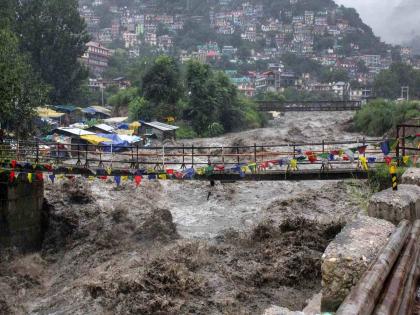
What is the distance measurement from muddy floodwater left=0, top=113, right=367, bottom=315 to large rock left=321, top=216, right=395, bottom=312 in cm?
460

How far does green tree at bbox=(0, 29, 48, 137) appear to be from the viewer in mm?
21641

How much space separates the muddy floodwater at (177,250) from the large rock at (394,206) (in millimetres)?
3517

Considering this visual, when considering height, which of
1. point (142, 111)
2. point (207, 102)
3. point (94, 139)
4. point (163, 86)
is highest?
Answer: point (163, 86)

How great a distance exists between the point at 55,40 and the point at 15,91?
35.1 meters

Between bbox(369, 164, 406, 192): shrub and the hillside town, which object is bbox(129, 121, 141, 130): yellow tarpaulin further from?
the hillside town

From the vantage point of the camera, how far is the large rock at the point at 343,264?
6074mm

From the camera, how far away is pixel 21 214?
1827 centimetres

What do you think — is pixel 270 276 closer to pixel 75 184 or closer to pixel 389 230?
pixel 389 230

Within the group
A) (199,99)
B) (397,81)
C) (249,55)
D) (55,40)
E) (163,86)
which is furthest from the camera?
(249,55)

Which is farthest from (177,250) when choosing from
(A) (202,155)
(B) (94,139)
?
(B) (94,139)

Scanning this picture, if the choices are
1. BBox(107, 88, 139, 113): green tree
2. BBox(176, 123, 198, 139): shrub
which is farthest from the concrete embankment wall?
BBox(107, 88, 139, 113): green tree

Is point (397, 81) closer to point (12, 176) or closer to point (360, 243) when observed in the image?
point (12, 176)

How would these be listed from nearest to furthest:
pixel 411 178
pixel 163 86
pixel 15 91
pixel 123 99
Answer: pixel 411 178 < pixel 15 91 < pixel 163 86 < pixel 123 99

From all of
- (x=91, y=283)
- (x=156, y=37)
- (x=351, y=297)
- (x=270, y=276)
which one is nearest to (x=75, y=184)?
(x=91, y=283)
